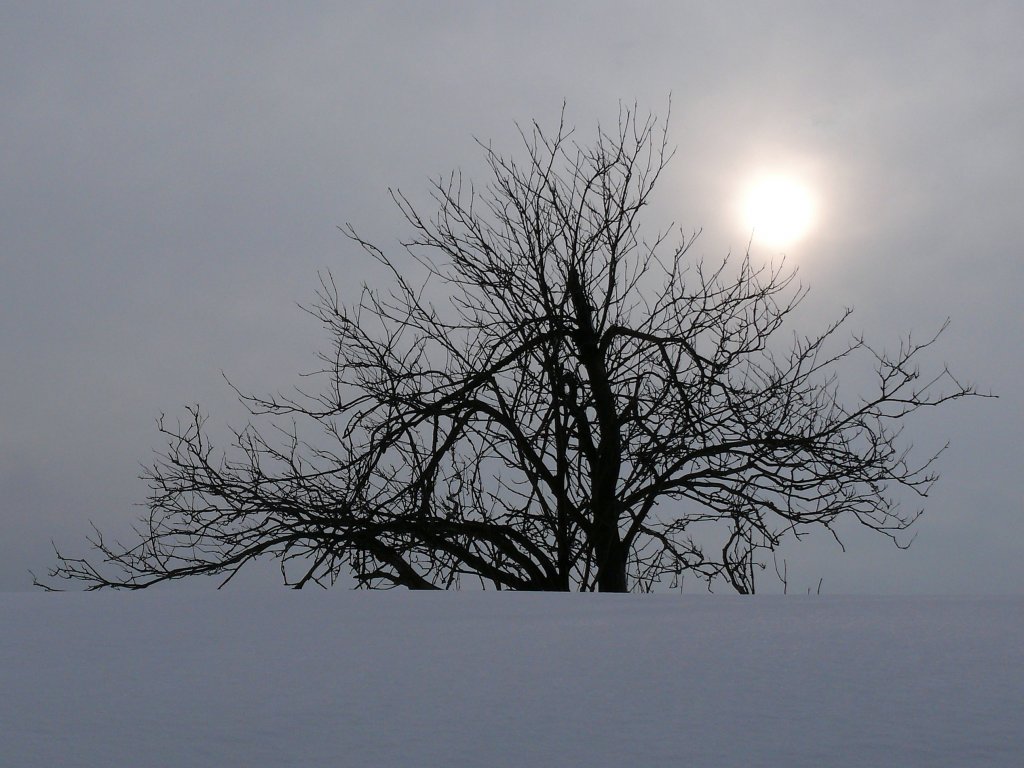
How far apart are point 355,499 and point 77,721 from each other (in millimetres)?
4873

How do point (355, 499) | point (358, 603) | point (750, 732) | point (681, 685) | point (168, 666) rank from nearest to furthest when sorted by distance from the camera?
point (750, 732), point (681, 685), point (168, 666), point (358, 603), point (355, 499)

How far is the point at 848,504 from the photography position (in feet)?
19.4

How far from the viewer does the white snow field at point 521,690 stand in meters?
0.77

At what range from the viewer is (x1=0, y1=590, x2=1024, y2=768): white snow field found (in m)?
0.77

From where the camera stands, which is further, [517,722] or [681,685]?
[681,685]

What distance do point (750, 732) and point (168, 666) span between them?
0.74 metres

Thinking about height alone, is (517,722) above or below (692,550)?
below

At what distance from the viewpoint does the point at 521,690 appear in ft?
3.16

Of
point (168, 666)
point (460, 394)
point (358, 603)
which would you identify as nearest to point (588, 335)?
point (460, 394)

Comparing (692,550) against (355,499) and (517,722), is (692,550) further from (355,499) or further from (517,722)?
(517,722)

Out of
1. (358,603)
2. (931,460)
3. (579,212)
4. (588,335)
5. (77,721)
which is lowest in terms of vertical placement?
(77,721)

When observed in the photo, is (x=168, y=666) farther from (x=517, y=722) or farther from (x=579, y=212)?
(x=579, y=212)

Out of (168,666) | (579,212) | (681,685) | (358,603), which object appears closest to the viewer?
(681,685)

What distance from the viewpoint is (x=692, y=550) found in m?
6.36
